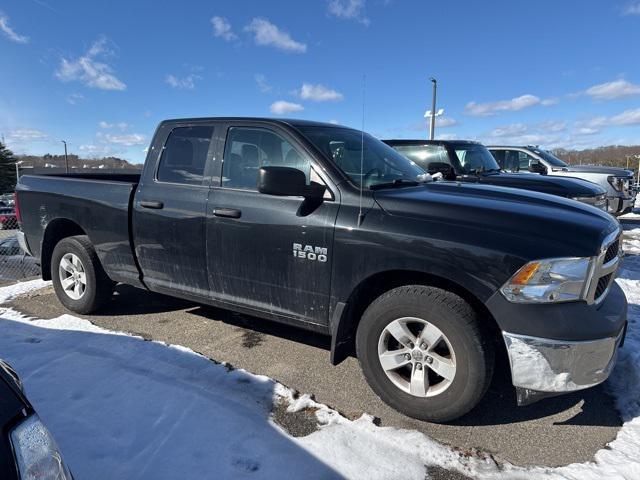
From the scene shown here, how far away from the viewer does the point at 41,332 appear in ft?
14.1

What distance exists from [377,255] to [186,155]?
82.1 inches

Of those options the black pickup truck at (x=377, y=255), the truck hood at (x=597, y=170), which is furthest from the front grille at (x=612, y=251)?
the truck hood at (x=597, y=170)

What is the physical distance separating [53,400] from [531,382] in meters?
2.99

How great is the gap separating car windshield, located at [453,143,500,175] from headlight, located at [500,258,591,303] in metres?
5.71

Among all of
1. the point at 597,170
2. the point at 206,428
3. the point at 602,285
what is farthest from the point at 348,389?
the point at 597,170

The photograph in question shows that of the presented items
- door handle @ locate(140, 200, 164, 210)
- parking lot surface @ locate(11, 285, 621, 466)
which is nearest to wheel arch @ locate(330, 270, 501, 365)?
parking lot surface @ locate(11, 285, 621, 466)

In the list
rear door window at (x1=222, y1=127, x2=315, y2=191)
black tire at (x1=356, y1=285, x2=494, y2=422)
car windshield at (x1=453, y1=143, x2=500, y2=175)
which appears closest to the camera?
black tire at (x1=356, y1=285, x2=494, y2=422)

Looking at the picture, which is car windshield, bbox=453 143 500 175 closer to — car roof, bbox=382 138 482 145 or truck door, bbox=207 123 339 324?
car roof, bbox=382 138 482 145

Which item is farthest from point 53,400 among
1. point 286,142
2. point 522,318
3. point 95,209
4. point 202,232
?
point 522,318

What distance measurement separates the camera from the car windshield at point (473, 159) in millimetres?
8141

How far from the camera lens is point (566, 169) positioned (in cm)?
1165

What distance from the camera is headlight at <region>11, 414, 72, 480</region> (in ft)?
4.12

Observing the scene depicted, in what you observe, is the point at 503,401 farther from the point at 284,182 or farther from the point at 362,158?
the point at 284,182

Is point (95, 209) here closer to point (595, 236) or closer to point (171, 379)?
point (171, 379)
